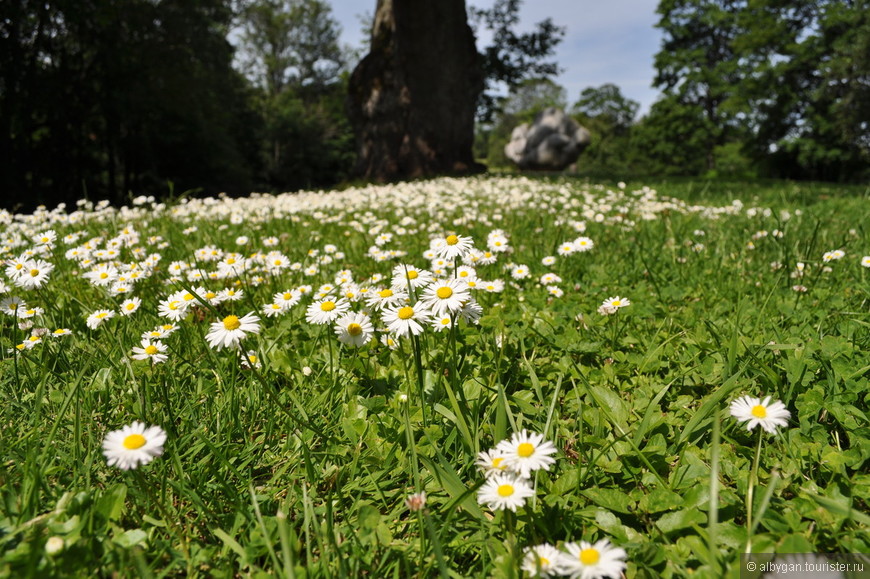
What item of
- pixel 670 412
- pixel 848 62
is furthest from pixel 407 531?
pixel 848 62

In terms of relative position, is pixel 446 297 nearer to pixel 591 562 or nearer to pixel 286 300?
pixel 591 562

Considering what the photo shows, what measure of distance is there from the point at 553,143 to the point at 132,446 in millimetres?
33974

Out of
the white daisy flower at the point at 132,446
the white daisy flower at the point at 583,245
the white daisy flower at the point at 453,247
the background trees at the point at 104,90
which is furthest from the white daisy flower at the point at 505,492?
the background trees at the point at 104,90

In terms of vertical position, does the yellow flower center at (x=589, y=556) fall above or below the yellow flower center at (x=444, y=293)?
below

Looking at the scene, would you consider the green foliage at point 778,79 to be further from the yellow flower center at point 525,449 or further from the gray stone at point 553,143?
the yellow flower center at point 525,449

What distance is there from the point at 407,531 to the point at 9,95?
20803 mm

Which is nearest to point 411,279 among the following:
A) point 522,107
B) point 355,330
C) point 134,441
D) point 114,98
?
point 355,330

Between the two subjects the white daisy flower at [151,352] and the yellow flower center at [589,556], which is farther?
the white daisy flower at [151,352]

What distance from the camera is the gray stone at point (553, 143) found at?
32.0m

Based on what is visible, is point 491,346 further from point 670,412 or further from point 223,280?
point 223,280

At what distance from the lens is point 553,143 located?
32281 mm

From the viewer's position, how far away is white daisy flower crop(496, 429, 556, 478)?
3.59 feet

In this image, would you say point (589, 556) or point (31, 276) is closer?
point (589, 556)

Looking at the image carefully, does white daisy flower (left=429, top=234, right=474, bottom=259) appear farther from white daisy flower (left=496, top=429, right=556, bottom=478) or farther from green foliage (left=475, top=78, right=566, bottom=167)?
green foliage (left=475, top=78, right=566, bottom=167)
